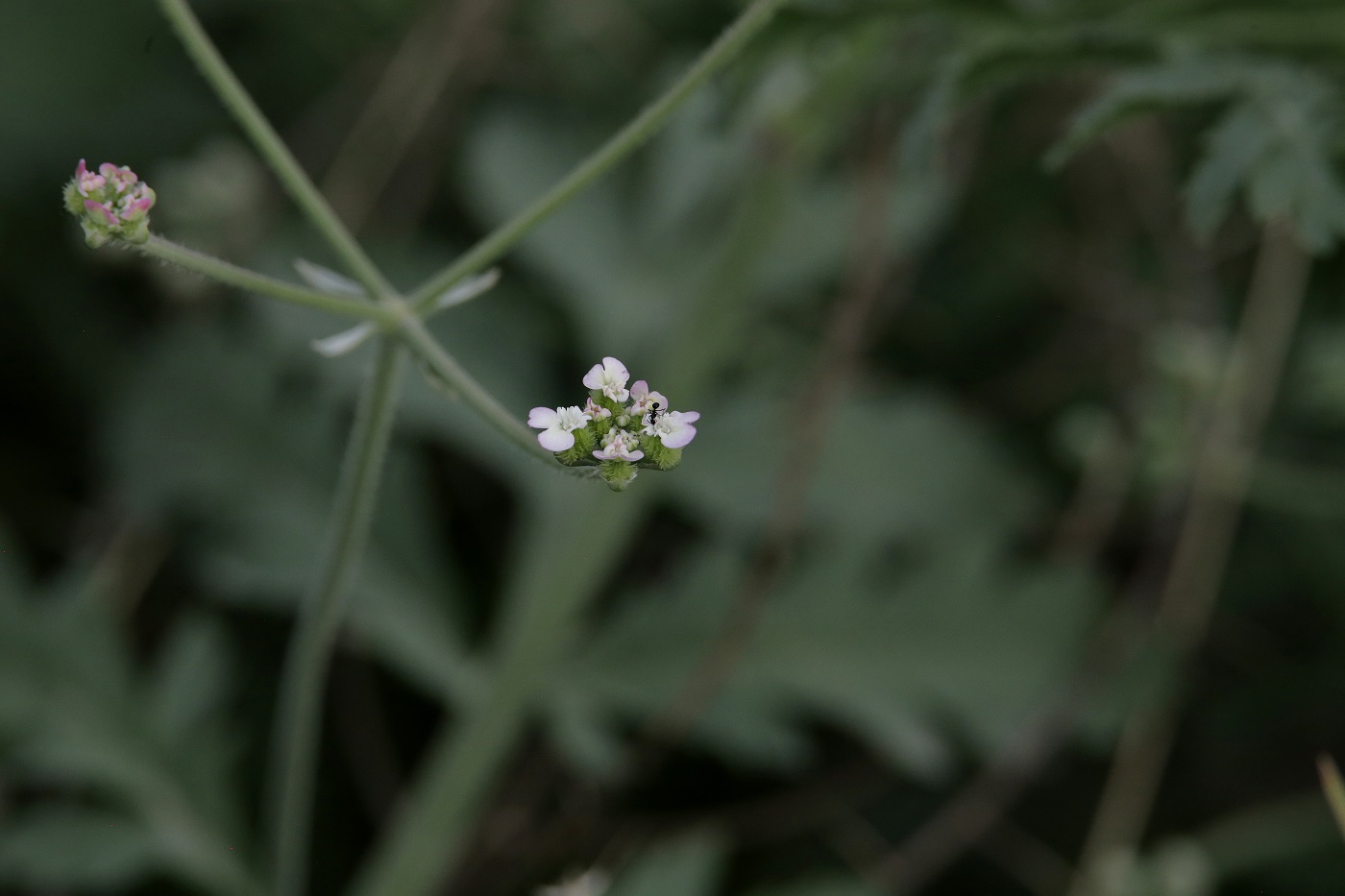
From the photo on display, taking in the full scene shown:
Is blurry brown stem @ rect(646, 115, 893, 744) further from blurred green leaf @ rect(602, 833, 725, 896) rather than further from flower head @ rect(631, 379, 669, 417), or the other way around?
flower head @ rect(631, 379, 669, 417)

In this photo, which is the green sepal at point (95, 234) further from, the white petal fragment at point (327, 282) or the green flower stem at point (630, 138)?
the green flower stem at point (630, 138)

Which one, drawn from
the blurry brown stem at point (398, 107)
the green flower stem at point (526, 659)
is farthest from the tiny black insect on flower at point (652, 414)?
the blurry brown stem at point (398, 107)

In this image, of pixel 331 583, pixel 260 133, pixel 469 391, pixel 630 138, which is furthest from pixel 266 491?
pixel 630 138

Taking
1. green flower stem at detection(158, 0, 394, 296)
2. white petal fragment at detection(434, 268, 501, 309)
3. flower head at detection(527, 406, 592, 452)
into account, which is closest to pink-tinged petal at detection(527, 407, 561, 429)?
flower head at detection(527, 406, 592, 452)

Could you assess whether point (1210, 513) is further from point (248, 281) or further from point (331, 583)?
point (248, 281)

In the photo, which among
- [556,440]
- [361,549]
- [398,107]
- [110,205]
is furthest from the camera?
[398,107]

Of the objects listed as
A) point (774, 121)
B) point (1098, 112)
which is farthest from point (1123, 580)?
point (1098, 112)
